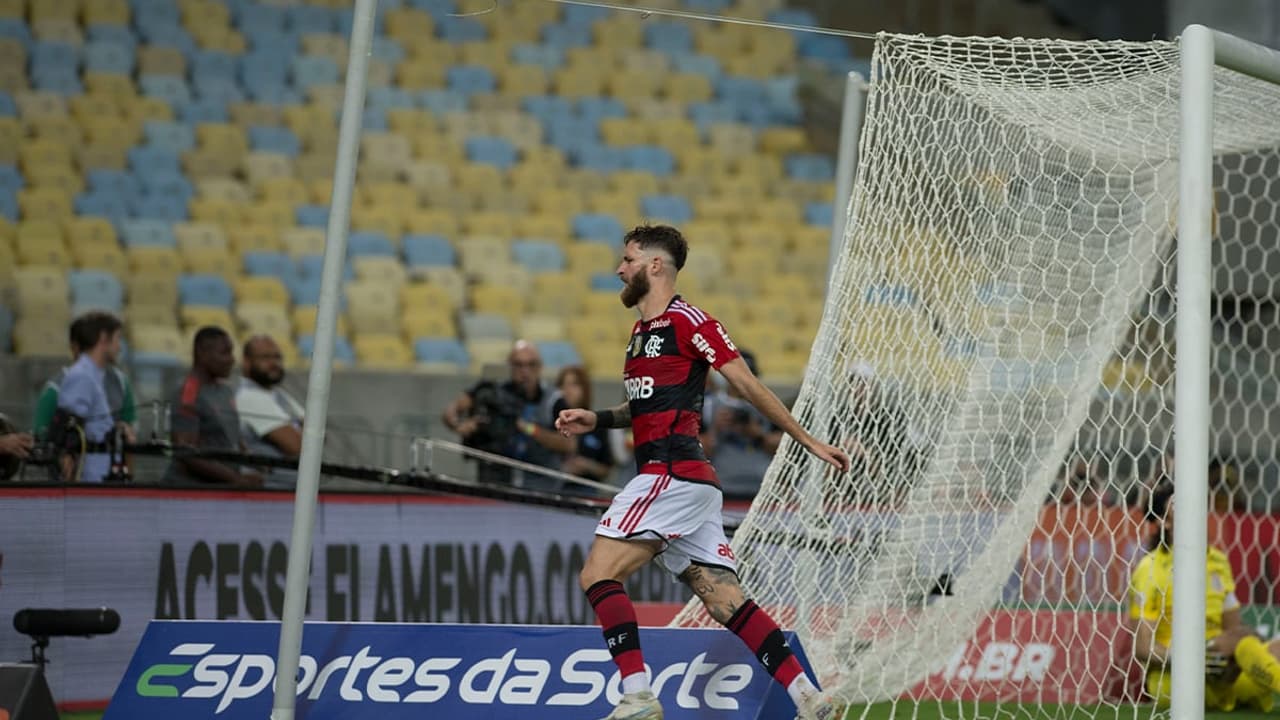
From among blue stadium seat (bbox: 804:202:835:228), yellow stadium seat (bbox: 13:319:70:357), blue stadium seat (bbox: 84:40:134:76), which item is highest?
blue stadium seat (bbox: 84:40:134:76)

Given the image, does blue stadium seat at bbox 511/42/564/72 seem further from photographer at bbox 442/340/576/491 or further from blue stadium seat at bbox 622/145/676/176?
photographer at bbox 442/340/576/491

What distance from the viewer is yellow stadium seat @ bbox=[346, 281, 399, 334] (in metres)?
15.2

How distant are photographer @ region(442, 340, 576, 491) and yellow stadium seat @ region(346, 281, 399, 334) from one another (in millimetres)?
4407

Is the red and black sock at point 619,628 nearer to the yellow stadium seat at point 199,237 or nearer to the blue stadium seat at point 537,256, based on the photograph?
the yellow stadium seat at point 199,237

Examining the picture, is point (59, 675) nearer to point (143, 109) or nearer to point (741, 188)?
point (143, 109)

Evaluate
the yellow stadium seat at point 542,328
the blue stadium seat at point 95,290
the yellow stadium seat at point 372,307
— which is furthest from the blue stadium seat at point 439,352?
the blue stadium seat at point 95,290

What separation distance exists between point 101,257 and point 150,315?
106 centimetres

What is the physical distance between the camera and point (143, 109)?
1658cm

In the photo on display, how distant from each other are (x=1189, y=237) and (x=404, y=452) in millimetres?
6672

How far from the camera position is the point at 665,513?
5.96 meters

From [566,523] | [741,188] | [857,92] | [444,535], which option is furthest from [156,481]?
[741,188]

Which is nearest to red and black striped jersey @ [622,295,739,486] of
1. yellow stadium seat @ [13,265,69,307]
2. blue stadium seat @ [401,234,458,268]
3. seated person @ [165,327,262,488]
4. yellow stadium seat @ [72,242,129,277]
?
seated person @ [165,327,262,488]

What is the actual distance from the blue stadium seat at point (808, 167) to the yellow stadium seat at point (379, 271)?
539 centimetres

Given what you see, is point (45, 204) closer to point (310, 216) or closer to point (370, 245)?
point (310, 216)
